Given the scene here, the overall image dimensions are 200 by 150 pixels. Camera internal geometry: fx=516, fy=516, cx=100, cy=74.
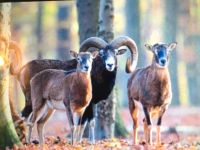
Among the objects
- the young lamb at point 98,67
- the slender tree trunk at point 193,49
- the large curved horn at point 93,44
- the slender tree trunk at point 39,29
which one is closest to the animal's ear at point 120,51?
the young lamb at point 98,67

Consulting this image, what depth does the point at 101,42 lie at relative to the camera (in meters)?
3.60

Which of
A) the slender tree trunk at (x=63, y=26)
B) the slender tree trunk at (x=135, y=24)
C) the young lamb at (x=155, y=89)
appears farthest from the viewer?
the slender tree trunk at (x=63, y=26)

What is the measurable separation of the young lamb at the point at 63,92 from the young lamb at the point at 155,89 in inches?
14.3

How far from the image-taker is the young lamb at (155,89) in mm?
3449

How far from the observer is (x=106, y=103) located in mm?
3699

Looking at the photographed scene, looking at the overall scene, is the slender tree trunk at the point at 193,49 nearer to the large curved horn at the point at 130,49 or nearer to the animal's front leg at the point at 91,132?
the large curved horn at the point at 130,49

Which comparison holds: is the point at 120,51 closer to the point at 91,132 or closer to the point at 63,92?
the point at 63,92

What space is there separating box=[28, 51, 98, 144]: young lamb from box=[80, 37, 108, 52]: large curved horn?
0.27 ft

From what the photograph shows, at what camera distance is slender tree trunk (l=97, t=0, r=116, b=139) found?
3.67 metres

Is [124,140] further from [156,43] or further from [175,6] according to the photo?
[175,6]

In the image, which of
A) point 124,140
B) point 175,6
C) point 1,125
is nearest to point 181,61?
point 175,6

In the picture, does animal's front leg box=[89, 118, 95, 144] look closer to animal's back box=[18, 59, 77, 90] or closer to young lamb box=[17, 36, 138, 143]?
young lamb box=[17, 36, 138, 143]

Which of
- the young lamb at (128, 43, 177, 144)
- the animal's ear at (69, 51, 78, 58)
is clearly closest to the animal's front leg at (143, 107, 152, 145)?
the young lamb at (128, 43, 177, 144)

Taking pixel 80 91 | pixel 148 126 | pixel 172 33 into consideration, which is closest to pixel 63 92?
pixel 80 91
